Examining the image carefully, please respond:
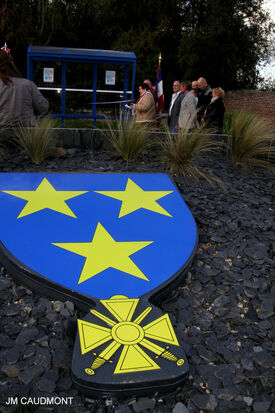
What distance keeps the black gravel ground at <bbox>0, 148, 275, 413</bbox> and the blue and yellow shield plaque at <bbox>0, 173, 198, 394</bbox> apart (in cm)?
11

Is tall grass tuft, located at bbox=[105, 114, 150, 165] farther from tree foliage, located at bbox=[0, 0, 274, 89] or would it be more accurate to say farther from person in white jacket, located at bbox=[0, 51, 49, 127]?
tree foliage, located at bbox=[0, 0, 274, 89]

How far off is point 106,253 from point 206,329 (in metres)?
0.77

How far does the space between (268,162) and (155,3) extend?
15551mm

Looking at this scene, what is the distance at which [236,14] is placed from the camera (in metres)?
17.7

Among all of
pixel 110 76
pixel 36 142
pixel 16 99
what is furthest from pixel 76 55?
pixel 36 142

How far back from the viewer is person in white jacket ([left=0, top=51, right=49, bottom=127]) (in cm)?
394

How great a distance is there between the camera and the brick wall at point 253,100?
736 inches

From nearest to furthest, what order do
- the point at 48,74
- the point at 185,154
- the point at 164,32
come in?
1. the point at 185,154
2. the point at 48,74
3. the point at 164,32

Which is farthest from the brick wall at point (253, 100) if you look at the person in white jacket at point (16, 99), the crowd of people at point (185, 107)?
the person in white jacket at point (16, 99)

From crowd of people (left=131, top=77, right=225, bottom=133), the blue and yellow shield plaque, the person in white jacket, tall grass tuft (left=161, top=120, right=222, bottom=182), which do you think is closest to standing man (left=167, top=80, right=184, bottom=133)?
crowd of people (left=131, top=77, right=225, bottom=133)

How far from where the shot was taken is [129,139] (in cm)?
396

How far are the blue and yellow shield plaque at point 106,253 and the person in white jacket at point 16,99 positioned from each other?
1.13 metres

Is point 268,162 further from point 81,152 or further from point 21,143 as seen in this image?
point 21,143

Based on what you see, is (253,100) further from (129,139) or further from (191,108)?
(129,139)
